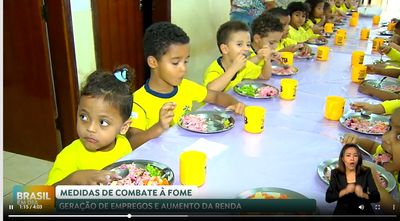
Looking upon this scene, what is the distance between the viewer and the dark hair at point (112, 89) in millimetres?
1256

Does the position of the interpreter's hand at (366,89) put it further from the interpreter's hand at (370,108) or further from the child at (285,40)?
the child at (285,40)

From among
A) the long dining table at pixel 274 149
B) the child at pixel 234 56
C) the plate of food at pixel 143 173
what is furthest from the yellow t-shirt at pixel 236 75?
the plate of food at pixel 143 173

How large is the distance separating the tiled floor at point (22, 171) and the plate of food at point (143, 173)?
4.72ft

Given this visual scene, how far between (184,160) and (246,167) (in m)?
0.26

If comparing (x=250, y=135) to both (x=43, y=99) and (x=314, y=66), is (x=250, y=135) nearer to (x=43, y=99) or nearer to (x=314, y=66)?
(x=314, y=66)

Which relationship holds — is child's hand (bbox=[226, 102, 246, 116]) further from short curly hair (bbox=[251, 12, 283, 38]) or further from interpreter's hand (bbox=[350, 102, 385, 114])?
short curly hair (bbox=[251, 12, 283, 38])

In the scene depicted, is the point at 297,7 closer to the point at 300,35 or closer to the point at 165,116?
the point at 300,35

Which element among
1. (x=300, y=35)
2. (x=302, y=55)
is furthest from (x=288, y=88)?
(x=300, y=35)

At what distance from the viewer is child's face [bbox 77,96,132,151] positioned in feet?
4.03

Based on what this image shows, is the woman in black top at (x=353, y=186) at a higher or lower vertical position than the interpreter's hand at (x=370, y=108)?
higher

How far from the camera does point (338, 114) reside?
1.62m

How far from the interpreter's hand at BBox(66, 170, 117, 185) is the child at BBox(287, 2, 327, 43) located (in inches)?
111

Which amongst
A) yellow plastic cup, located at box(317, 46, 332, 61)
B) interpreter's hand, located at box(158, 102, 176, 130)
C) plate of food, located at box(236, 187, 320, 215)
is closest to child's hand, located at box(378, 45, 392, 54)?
yellow plastic cup, located at box(317, 46, 332, 61)

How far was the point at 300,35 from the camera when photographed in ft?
11.6
